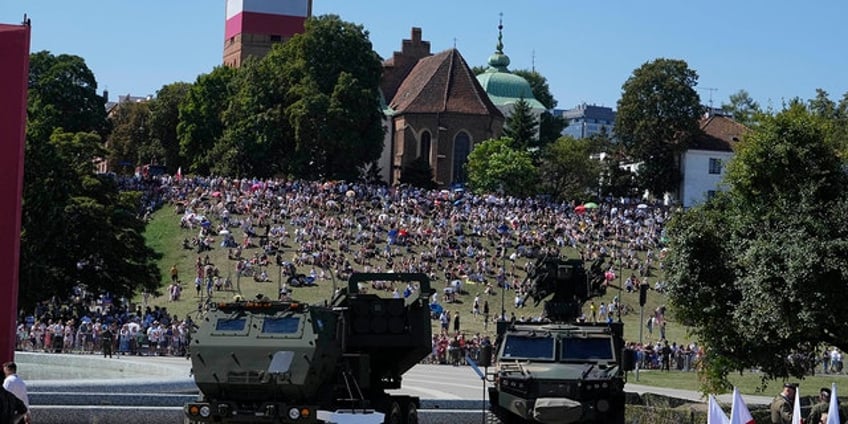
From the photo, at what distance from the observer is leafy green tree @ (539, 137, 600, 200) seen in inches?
3971

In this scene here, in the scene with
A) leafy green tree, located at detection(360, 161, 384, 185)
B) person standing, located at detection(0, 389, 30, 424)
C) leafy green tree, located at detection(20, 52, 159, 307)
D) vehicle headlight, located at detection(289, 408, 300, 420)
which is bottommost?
vehicle headlight, located at detection(289, 408, 300, 420)

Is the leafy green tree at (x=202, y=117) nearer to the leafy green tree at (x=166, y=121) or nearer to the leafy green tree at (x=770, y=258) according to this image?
the leafy green tree at (x=166, y=121)

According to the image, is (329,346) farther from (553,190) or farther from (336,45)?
(553,190)

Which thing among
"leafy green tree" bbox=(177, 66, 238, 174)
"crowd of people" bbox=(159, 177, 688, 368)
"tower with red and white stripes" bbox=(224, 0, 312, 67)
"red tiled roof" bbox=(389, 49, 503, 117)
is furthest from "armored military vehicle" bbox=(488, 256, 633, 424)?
"tower with red and white stripes" bbox=(224, 0, 312, 67)

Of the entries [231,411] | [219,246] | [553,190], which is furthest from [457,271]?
[231,411]

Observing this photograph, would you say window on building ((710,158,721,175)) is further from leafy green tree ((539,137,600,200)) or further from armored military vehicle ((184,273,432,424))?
armored military vehicle ((184,273,432,424))

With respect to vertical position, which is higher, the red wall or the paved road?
the red wall

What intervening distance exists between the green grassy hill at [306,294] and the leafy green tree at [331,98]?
61.1 feet

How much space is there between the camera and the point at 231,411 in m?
22.1

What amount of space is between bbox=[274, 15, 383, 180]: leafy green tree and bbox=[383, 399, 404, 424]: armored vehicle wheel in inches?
2572

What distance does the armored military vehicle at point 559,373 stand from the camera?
24125 mm

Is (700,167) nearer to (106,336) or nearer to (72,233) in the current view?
(72,233)

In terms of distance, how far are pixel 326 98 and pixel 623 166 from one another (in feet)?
82.7

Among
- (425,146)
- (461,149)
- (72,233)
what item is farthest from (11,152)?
(425,146)
